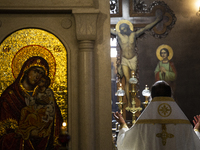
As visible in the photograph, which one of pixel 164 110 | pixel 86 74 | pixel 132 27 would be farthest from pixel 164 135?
pixel 132 27

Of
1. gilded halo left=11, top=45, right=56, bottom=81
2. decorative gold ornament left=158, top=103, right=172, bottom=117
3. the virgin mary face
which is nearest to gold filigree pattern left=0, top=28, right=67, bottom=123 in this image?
gilded halo left=11, top=45, right=56, bottom=81

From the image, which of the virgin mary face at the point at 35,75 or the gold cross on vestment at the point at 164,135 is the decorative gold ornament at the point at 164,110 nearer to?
the gold cross on vestment at the point at 164,135

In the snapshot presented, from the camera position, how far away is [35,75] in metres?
3.32

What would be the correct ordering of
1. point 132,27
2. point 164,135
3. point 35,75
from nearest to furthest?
point 35,75
point 164,135
point 132,27

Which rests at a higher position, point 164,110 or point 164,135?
point 164,110

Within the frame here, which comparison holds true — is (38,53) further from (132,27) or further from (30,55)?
(132,27)

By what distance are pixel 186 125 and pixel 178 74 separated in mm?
5276

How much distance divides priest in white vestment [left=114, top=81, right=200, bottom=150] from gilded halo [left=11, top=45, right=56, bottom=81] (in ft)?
4.17

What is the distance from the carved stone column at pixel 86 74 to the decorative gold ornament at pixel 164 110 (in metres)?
0.85

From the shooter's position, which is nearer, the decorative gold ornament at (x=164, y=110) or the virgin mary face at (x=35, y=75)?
the virgin mary face at (x=35, y=75)

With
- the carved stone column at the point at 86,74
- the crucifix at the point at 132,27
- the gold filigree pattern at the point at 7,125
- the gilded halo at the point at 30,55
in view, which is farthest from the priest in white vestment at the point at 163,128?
the crucifix at the point at 132,27

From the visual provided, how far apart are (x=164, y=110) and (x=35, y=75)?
1.61 meters

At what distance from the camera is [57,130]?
3.26m

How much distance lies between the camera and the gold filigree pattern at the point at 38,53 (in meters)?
3.29
